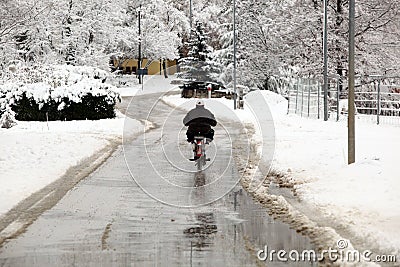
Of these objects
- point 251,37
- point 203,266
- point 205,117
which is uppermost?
point 251,37

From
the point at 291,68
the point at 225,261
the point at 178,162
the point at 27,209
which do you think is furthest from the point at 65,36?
the point at 225,261

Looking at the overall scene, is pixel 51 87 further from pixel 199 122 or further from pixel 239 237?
pixel 239 237

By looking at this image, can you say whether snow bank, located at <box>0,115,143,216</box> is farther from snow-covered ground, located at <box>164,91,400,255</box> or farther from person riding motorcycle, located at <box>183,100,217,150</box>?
snow-covered ground, located at <box>164,91,400,255</box>

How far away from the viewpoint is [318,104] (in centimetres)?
3269

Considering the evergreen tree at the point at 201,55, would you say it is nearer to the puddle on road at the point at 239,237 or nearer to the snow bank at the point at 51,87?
the snow bank at the point at 51,87

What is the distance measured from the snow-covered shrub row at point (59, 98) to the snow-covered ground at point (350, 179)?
41.3 ft

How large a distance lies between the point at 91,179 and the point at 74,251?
6.22m

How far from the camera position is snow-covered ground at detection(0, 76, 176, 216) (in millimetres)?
12938

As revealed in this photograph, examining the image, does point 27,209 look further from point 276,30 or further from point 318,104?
point 276,30

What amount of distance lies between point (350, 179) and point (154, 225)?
4.42m

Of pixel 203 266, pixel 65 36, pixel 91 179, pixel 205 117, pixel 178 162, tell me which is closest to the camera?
pixel 203 266

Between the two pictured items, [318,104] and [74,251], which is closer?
[74,251]

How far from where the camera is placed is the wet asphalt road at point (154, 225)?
7785 mm

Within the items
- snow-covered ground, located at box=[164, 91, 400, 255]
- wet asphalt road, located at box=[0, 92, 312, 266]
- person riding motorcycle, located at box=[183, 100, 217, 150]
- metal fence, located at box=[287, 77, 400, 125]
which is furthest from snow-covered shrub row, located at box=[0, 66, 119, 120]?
person riding motorcycle, located at box=[183, 100, 217, 150]
